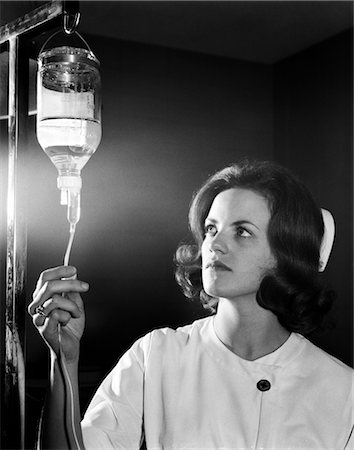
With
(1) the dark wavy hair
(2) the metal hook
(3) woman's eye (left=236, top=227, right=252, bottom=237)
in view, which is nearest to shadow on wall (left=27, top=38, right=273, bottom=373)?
(1) the dark wavy hair

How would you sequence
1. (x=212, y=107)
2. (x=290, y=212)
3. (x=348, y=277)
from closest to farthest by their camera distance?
1. (x=290, y=212)
2. (x=348, y=277)
3. (x=212, y=107)

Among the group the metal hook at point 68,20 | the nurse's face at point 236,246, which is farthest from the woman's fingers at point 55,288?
the nurse's face at point 236,246

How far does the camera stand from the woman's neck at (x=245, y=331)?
4.53 feet

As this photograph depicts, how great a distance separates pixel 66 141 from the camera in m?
0.85

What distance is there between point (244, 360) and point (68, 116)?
2.30 ft

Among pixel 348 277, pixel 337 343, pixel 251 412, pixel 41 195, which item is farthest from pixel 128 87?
pixel 251 412

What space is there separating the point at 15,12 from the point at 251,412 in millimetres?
866

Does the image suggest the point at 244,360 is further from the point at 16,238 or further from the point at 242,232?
the point at 16,238

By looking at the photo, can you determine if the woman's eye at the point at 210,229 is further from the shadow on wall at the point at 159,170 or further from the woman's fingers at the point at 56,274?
the shadow on wall at the point at 159,170

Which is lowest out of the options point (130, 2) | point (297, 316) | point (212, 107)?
point (297, 316)

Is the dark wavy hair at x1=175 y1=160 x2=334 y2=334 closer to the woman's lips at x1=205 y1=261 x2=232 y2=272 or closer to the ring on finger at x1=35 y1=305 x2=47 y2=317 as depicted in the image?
the woman's lips at x1=205 y1=261 x2=232 y2=272

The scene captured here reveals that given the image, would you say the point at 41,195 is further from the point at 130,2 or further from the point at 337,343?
the point at 337,343

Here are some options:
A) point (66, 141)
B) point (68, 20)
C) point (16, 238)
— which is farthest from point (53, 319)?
point (68, 20)

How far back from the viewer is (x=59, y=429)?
1.04 meters
